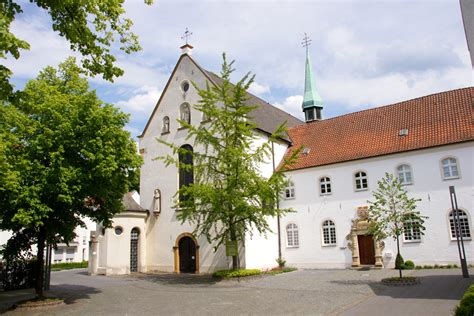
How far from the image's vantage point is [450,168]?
70.6 feet

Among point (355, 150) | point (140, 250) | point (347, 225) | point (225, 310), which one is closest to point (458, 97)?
point (355, 150)

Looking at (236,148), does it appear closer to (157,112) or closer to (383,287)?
(383,287)

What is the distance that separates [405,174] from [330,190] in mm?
4422

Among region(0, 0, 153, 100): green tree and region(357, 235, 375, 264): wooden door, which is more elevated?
region(0, 0, 153, 100): green tree

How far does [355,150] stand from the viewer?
2495 cm

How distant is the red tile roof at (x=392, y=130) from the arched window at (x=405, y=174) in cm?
99

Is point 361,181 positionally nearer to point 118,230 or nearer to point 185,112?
point 185,112

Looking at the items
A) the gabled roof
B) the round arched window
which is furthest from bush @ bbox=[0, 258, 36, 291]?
the gabled roof

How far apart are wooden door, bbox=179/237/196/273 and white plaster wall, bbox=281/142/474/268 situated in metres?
5.75

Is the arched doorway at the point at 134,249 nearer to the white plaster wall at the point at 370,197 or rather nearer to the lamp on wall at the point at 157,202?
the lamp on wall at the point at 157,202

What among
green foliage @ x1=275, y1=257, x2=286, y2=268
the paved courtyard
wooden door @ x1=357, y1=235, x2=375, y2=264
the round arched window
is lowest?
the paved courtyard

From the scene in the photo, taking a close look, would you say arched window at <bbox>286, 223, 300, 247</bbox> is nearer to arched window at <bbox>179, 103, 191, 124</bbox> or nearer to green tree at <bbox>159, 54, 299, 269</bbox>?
green tree at <bbox>159, 54, 299, 269</bbox>

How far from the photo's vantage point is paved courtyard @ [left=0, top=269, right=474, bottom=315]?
37.9ft

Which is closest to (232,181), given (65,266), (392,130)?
(392,130)
